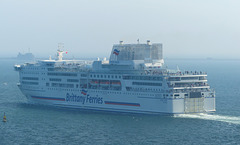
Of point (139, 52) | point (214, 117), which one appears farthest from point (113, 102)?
point (214, 117)

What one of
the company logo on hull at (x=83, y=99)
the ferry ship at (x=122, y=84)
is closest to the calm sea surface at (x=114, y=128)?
the ferry ship at (x=122, y=84)

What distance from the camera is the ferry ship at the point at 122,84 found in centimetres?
5659

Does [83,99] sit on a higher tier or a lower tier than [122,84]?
lower

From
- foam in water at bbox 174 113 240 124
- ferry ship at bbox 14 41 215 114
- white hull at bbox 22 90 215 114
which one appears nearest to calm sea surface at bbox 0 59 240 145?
foam in water at bbox 174 113 240 124

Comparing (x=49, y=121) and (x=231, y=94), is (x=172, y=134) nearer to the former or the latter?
(x=49, y=121)

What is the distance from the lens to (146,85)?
192 feet

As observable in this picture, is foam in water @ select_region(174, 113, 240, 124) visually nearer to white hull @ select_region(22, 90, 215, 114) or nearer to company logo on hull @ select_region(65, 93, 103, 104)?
white hull @ select_region(22, 90, 215, 114)

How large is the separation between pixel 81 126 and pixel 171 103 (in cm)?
1282

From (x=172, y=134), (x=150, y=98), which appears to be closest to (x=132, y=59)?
(x=150, y=98)

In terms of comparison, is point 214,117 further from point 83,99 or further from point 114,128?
point 83,99

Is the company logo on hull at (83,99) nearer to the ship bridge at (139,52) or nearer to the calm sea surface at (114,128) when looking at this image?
the calm sea surface at (114,128)

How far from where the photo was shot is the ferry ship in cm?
5659

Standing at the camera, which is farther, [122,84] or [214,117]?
[122,84]

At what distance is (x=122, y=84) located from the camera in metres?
60.7
